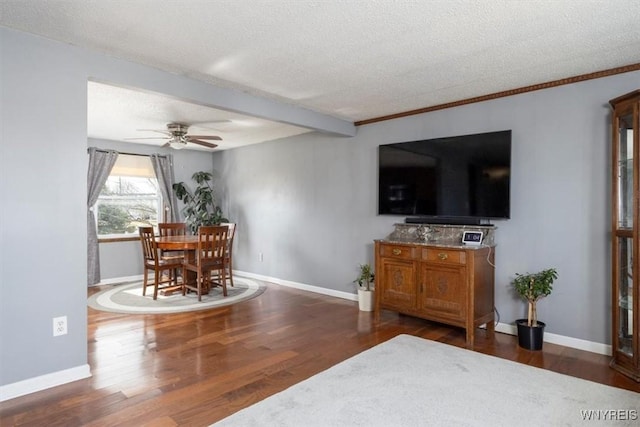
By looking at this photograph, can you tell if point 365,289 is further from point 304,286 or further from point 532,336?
point 532,336

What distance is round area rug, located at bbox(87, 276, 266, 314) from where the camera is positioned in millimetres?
4453

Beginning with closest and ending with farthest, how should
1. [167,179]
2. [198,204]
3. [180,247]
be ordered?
[180,247] < [167,179] < [198,204]

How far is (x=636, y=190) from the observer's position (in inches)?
104

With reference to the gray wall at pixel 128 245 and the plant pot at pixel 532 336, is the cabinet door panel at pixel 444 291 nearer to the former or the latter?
the plant pot at pixel 532 336

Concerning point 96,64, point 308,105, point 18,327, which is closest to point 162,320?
point 18,327

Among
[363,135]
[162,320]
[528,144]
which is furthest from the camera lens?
[363,135]

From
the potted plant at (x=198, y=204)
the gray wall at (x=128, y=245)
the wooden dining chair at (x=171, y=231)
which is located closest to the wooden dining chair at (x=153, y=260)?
the wooden dining chair at (x=171, y=231)

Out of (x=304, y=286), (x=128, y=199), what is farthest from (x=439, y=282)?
(x=128, y=199)

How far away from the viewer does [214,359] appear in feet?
9.83

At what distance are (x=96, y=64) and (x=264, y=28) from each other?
133 cm

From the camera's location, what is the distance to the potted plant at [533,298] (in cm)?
322

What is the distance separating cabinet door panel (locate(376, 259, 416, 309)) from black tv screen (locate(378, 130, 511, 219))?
27.5 inches

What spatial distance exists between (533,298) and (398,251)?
1259 mm

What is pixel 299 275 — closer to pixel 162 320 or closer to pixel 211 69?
pixel 162 320
